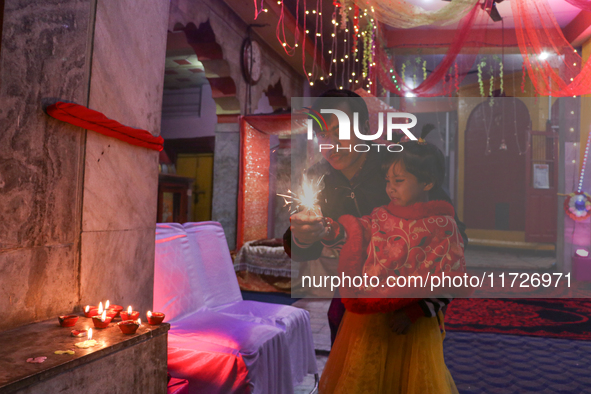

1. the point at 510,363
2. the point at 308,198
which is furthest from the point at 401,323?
the point at 510,363

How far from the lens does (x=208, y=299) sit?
2727 mm

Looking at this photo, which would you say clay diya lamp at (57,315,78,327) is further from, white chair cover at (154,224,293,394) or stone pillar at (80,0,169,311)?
white chair cover at (154,224,293,394)

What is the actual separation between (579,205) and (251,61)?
561cm

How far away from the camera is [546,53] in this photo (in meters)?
4.30

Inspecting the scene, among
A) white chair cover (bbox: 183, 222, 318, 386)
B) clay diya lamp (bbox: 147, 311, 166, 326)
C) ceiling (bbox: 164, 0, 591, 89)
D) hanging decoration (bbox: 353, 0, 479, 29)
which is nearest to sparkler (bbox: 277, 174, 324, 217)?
clay diya lamp (bbox: 147, 311, 166, 326)

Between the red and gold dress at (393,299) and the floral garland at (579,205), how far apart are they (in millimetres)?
6185

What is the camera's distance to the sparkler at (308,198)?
1.49 m

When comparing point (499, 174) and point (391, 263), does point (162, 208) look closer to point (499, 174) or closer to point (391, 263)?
point (391, 263)

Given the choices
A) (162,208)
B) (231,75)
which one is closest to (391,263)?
(231,75)

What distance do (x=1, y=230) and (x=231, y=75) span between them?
463 centimetres

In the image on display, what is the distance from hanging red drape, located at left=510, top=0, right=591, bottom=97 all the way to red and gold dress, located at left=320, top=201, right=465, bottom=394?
11.2 ft

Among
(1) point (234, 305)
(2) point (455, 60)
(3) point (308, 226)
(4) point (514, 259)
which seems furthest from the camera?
(4) point (514, 259)

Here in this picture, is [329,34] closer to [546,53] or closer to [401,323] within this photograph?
[546,53]

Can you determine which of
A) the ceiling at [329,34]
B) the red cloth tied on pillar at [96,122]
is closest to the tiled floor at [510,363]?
the red cloth tied on pillar at [96,122]
